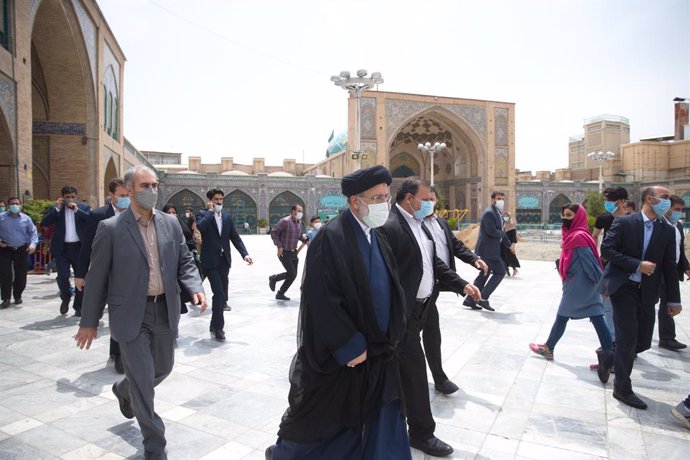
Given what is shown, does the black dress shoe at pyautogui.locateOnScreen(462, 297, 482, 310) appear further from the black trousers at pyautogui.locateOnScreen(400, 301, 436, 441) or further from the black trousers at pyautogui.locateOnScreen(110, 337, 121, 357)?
the black trousers at pyautogui.locateOnScreen(110, 337, 121, 357)

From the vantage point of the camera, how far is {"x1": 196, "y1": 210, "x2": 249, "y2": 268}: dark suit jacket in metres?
4.90

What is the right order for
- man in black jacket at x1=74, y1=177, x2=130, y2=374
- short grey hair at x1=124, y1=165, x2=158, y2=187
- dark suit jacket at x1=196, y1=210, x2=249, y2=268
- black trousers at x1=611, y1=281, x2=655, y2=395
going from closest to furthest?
1. short grey hair at x1=124, y1=165, x2=158, y2=187
2. black trousers at x1=611, y1=281, x2=655, y2=395
3. man in black jacket at x1=74, y1=177, x2=130, y2=374
4. dark suit jacket at x1=196, y1=210, x2=249, y2=268

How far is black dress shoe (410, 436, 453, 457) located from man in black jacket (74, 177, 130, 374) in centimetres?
224

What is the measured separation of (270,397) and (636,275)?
8.92 feet

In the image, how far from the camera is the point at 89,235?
14.2ft

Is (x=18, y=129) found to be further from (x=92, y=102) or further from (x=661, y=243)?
(x=661, y=243)

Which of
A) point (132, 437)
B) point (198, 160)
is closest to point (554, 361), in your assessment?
point (132, 437)

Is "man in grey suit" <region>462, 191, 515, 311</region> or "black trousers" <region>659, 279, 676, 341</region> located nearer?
"black trousers" <region>659, 279, 676, 341</region>

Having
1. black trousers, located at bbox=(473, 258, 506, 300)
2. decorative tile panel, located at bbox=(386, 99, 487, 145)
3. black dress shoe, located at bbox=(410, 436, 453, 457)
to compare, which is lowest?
black dress shoe, located at bbox=(410, 436, 453, 457)

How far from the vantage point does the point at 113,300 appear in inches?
94.5

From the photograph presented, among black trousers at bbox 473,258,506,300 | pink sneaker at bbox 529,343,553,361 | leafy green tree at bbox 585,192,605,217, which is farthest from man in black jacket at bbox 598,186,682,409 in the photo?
leafy green tree at bbox 585,192,605,217

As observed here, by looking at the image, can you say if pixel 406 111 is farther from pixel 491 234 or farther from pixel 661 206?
pixel 661 206

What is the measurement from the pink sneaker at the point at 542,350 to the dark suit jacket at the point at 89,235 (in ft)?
13.4

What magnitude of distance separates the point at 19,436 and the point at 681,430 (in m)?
3.92
